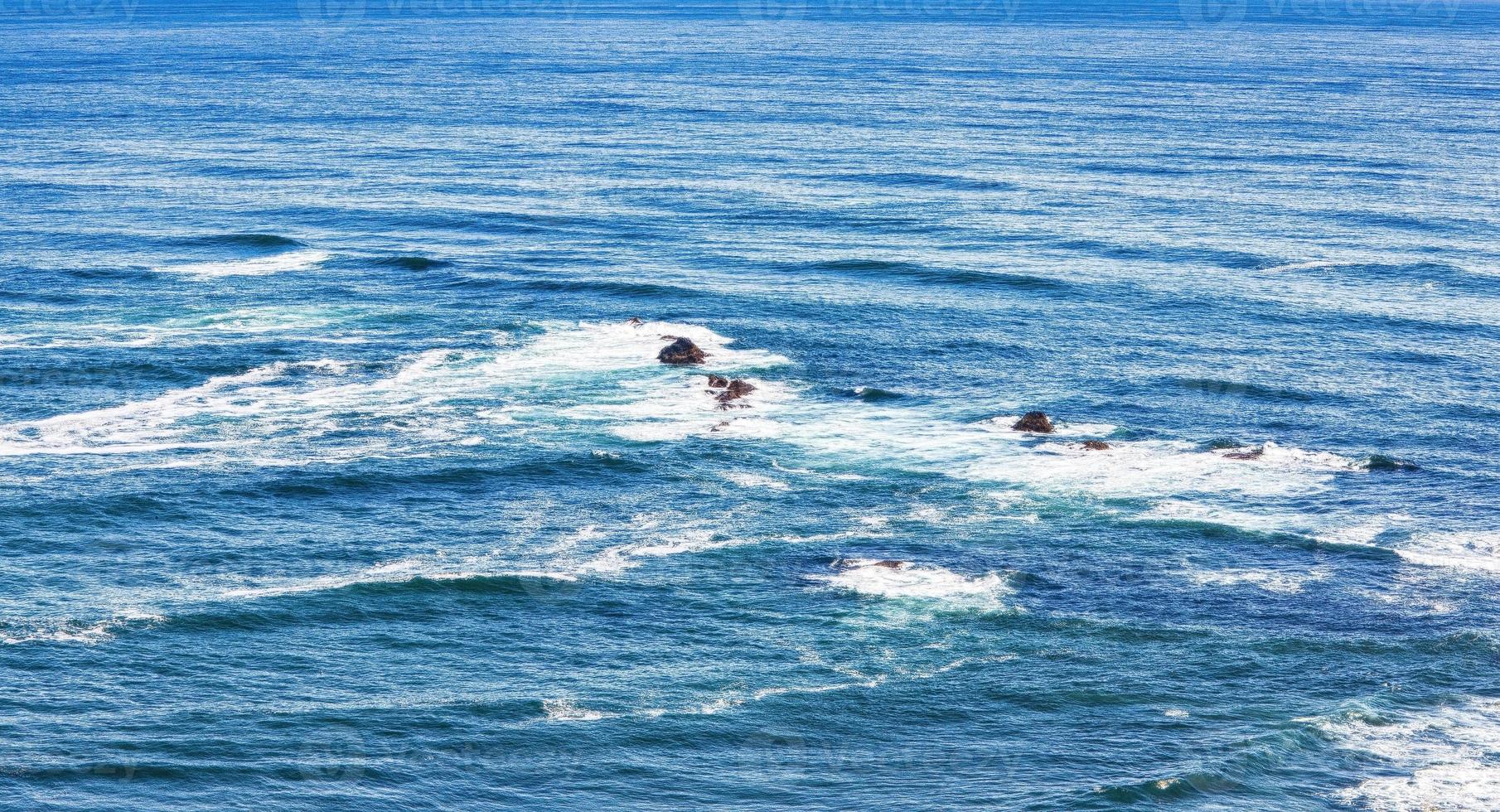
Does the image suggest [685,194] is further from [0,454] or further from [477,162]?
[0,454]

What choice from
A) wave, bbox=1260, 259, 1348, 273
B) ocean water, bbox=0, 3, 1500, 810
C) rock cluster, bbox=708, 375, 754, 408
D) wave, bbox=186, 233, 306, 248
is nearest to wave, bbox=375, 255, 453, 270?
ocean water, bbox=0, 3, 1500, 810

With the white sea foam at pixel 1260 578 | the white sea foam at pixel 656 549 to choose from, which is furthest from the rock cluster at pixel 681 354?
the white sea foam at pixel 1260 578

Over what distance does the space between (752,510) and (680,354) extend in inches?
879

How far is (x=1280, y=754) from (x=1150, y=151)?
124540mm

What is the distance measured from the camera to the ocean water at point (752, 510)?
5131 centimetres

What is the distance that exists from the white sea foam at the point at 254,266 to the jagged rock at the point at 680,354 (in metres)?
35.8

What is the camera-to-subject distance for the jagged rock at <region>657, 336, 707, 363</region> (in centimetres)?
9100

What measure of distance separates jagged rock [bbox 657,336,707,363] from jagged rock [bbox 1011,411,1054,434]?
19751 mm

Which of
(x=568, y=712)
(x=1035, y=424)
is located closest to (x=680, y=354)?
(x=1035, y=424)

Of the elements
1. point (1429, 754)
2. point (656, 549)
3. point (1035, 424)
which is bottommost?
point (1429, 754)

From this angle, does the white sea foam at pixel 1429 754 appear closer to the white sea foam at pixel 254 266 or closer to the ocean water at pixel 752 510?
the ocean water at pixel 752 510

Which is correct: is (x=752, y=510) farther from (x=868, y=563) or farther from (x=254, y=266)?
(x=254, y=266)

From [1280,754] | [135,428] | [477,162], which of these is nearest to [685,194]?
[477,162]

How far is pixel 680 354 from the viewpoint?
3585 inches
